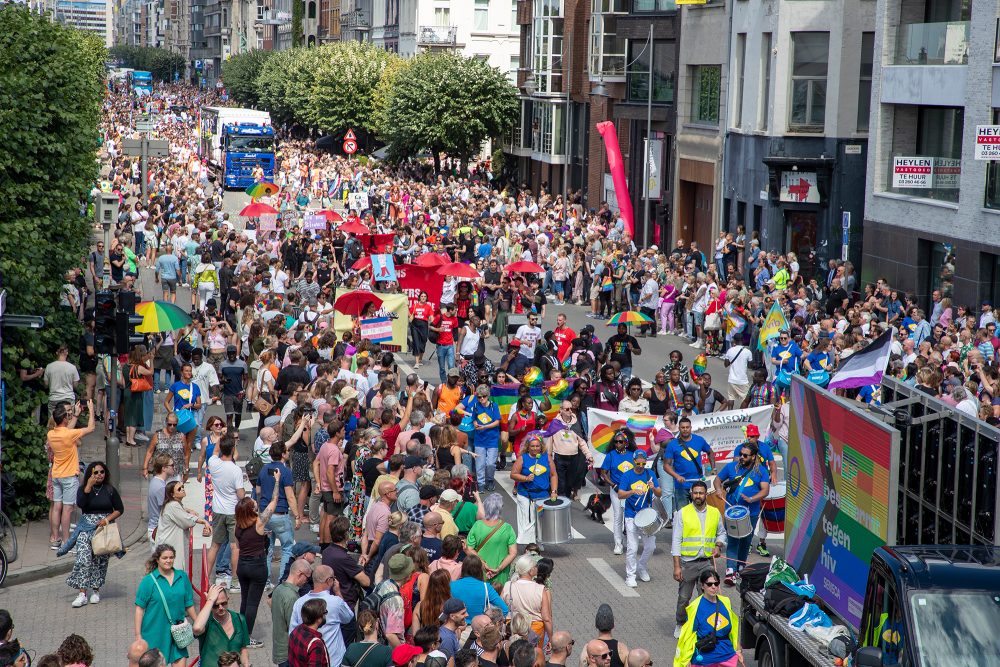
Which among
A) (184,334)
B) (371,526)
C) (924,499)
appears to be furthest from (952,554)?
(184,334)

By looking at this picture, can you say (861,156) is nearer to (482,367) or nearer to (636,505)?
(482,367)

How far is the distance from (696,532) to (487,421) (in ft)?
17.0

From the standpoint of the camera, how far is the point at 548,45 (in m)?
62.9

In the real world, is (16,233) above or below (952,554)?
above

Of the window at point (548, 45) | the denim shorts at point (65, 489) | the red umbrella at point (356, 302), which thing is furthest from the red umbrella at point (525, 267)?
the window at point (548, 45)

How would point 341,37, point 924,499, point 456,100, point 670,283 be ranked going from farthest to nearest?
point 341,37 → point 456,100 → point 670,283 → point 924,499

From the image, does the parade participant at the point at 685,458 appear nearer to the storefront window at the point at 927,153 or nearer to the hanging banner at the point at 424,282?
the hanging banner at the point at 424,282

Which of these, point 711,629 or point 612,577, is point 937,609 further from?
point 612,577

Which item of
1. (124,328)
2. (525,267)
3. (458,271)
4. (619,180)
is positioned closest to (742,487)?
(124,328)

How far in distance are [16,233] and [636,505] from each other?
7.75 m

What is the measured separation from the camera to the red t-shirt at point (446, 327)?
79.8 feet

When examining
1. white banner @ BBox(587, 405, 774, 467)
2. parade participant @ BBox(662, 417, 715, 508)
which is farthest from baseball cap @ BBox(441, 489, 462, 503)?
white banner @ BBox(587, 405, 774, 467)

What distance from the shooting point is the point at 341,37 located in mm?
125188

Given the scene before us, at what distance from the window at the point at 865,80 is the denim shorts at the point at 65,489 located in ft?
87.4
